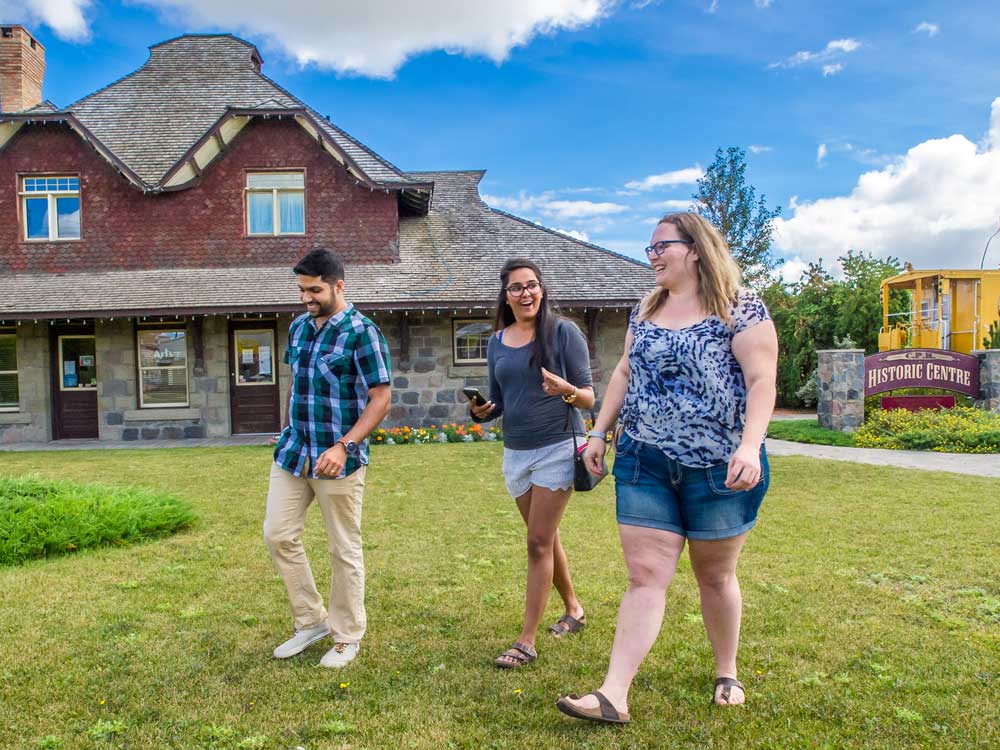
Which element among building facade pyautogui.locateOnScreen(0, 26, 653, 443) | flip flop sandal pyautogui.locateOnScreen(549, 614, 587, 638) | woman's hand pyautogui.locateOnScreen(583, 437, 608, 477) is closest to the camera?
woman's hand pyautogui.locateOnScreen(583, 437, 608, 477)

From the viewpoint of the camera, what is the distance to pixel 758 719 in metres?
3.09

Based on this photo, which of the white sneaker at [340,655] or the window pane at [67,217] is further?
the window pane at [67,217]

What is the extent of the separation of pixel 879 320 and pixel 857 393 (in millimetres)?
8574

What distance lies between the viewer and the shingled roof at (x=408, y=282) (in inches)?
545

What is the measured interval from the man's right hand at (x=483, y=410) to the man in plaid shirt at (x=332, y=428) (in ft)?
1.59

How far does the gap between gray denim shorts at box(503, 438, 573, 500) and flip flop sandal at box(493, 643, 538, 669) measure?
0.75 meters

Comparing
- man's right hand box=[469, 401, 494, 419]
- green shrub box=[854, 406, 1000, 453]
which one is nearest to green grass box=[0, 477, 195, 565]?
man's right hand box=[469, 401, 494, 419]

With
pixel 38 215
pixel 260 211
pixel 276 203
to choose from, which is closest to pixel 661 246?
pixel 276 203

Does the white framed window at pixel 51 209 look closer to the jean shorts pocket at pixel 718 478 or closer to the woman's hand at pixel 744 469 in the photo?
the jean shorts pocket at pixel 718 478

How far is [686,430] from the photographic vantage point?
2896 mm

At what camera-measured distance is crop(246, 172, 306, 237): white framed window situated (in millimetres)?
15766

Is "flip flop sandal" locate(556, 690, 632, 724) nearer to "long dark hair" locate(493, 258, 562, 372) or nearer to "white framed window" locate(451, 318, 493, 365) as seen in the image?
"long dark hair" locate(493, 258, 562, 372)

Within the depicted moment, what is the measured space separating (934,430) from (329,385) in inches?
472

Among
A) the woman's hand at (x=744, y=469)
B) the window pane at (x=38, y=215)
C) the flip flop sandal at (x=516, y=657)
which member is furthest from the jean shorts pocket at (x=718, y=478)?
the window pane at (x=38, y=215)
